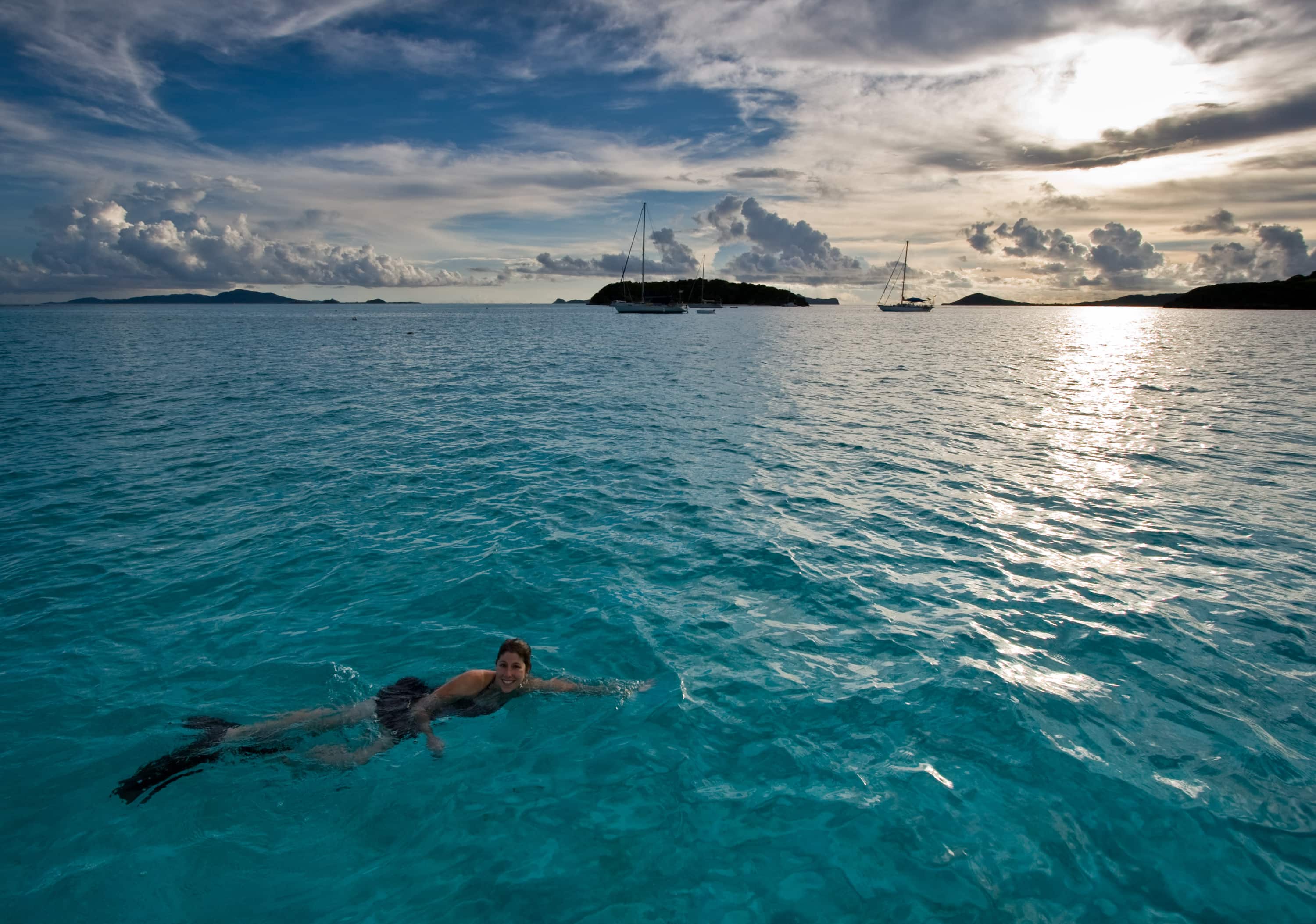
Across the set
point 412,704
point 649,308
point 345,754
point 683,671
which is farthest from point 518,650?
point 649,308

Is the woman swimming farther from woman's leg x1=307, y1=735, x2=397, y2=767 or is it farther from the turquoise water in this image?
the turquoise water

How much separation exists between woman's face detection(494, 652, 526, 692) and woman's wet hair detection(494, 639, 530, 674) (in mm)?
27

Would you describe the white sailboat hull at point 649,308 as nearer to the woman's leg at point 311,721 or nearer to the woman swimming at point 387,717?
the woman swimming at point 387,717

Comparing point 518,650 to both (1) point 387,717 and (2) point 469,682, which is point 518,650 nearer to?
(2) point 469,682

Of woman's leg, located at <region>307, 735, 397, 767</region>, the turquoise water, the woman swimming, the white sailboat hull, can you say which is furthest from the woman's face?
the white sailboat hull

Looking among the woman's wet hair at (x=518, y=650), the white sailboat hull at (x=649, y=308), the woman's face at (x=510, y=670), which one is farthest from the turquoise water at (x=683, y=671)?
the white sailboat hull at (x=649, y=308)

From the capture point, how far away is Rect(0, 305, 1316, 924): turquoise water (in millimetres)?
6633

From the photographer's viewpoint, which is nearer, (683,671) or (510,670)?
(510,670)

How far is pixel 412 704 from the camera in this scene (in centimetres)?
897

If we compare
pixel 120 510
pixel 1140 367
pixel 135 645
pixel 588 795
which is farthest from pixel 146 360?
pixel 1140 367

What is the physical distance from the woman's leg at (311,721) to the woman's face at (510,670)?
1833mm

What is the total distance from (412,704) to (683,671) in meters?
4.04

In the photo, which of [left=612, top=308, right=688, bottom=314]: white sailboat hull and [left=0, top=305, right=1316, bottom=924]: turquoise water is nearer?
[left=0, top=305, right=1316, bottom=924]: turquoise water

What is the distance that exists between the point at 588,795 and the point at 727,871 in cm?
192
